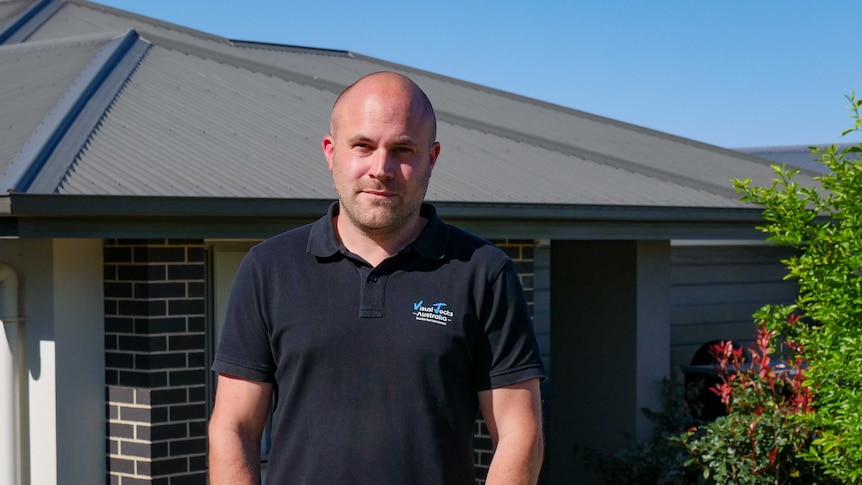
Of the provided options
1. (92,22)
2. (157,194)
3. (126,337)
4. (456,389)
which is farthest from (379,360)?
(92,22)

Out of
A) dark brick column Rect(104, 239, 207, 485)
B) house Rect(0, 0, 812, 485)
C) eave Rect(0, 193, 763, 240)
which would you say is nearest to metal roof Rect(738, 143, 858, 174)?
house Rect(0, 0, 812, 485)

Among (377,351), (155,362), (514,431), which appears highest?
(377,351)

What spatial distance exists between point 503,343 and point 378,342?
0.29m

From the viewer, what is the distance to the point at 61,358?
661 centimetres

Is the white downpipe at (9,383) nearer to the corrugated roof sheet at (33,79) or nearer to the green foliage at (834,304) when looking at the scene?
the corrugated roof sheet at (33,79)

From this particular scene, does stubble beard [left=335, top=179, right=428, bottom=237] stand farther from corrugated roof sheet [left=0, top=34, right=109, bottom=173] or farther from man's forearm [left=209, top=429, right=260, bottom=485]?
corrugated roof sheet [left=0, top=34, right=109, bottom=173]

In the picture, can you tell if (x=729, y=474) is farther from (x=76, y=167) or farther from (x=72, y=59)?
(x=72, y=59)

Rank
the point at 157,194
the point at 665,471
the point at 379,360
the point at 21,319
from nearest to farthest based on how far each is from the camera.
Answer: the point at 379,360 → the point at 157,194 → the point at 21,319 → the point at 665,471

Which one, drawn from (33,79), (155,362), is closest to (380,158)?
(155,362)

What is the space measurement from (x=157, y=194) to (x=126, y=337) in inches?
41.0

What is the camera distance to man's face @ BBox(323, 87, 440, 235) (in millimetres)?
2699

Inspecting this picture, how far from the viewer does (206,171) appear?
685cm

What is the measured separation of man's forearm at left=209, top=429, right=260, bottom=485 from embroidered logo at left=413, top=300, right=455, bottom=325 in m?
0.48

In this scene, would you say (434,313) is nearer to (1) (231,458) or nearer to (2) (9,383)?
(1) (231,458)
